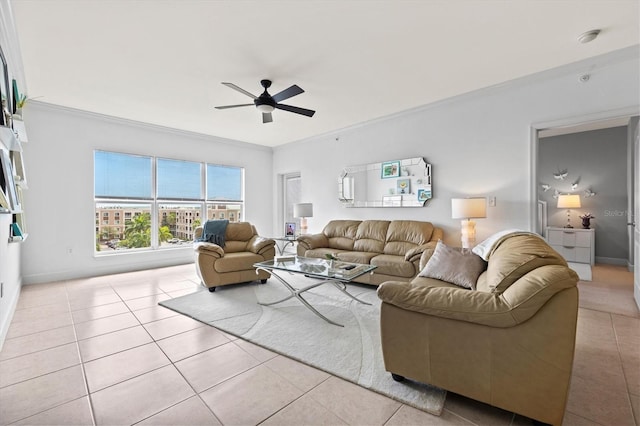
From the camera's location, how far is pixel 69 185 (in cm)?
480

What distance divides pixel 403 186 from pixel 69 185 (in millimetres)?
5463

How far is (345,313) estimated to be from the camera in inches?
122

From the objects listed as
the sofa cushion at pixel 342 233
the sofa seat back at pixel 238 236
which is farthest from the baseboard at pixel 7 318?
the sofa cushion at pixel 342 233

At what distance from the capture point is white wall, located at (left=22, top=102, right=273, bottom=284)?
4473mm

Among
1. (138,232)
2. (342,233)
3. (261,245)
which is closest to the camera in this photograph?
(261,245)

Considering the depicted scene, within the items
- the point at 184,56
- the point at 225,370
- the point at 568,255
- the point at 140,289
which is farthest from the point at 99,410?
the point at 568,255

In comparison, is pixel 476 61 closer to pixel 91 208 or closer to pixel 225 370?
pixel 225 370

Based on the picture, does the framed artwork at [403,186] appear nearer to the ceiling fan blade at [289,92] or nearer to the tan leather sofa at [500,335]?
the ceiling fan blade at [289,92]

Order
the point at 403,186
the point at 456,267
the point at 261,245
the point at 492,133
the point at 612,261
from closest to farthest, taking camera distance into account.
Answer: the point at 456,267 → the point at 492,133 → the point at 261,245 → the point at 403,186 → the point at 612,261

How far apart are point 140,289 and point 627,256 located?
27.5ft

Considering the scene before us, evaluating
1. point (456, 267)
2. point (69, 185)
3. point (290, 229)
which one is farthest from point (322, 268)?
point (69, 185)

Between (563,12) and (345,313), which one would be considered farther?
(345,313)

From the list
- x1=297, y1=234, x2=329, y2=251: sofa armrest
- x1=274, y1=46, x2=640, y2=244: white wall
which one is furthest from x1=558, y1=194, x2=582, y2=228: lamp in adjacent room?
x1=297, y1=234, x2=329, y2=251: sofa armrest

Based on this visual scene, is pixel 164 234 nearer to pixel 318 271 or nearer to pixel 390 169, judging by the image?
pixel 318 271
